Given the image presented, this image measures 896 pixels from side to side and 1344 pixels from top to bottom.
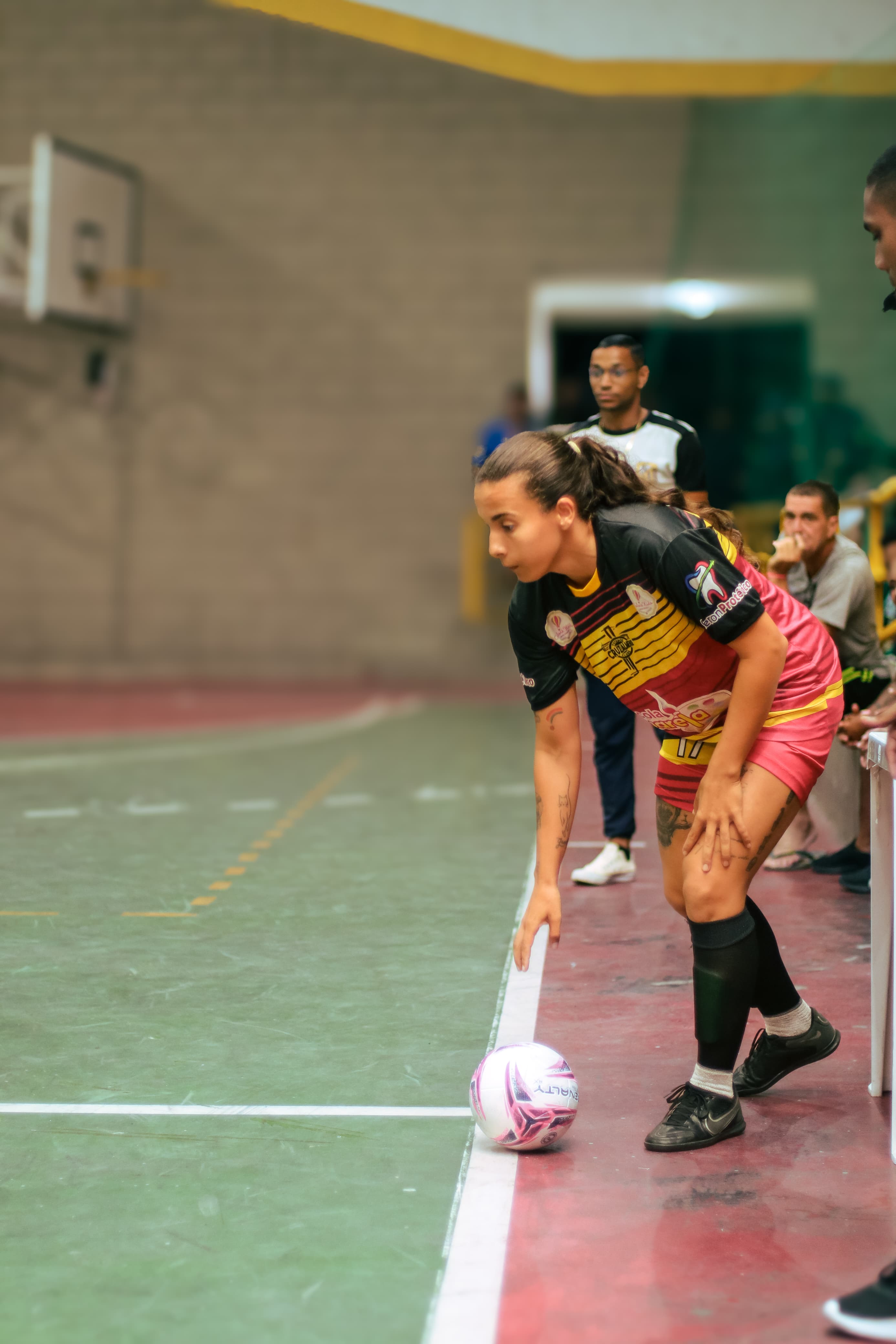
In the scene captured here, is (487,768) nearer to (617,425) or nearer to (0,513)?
(617,425)

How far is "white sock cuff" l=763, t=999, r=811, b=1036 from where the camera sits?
337cm

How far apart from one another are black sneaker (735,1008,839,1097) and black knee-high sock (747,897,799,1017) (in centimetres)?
7

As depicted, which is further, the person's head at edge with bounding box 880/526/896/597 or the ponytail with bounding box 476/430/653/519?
the person's head at edge with bounding box 880/526/896/597

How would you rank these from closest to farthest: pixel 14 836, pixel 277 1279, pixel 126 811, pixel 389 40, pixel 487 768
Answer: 1. pixel 277 1279
2. pixel 389 40
3. pixel 14 836
4. pixel 126 811
5. pixel 487 768

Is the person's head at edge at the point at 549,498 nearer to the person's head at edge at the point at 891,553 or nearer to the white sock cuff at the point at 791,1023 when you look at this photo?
the white sock cuff at the point at 791,1023

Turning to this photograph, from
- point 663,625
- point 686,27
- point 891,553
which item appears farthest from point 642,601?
point 686,27

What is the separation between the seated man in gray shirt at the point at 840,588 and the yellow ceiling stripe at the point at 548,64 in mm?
2258

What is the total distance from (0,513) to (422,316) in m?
5.15

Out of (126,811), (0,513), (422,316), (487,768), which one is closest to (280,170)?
(422,316)

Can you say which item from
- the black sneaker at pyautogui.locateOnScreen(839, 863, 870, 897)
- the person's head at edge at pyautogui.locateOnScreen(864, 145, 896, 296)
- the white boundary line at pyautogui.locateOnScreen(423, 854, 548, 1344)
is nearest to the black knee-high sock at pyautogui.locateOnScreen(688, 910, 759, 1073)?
the white boundary line at pyautogui.locateOnScreen(423, 854, 548, 1344)

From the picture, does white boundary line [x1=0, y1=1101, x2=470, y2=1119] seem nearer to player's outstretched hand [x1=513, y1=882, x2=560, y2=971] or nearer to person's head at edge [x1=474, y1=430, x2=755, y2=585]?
player's outstretched hand [x1=513, y1=882, x2=560, y2=971]

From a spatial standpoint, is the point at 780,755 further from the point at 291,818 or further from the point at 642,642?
the point at 291,818

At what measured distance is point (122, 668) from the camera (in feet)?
51.1

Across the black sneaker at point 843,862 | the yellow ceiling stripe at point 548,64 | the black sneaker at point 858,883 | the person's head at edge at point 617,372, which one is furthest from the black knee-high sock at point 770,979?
the yellow ceiling stripe at point 548,64
